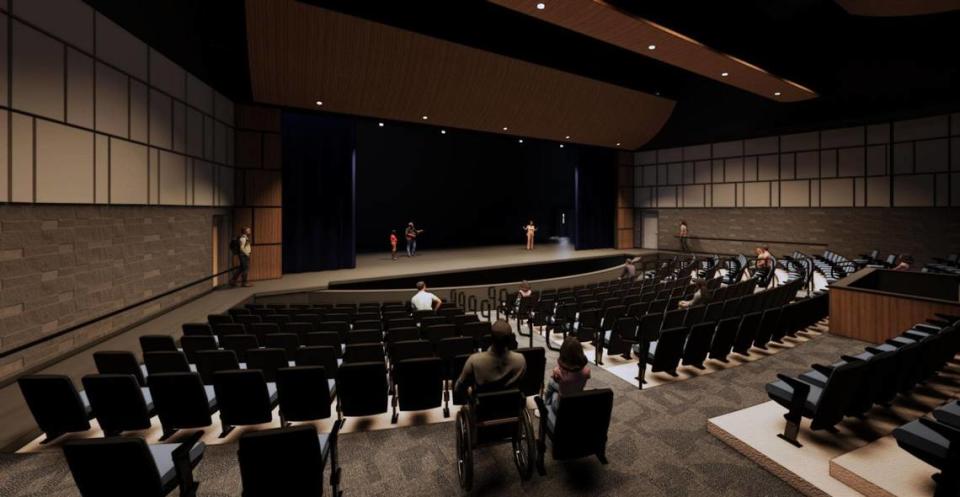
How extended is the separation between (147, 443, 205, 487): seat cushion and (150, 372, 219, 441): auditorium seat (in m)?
0.67

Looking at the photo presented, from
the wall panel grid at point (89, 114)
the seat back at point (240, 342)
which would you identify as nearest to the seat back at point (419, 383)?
the seat back at point (240, 342)

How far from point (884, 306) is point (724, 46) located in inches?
230

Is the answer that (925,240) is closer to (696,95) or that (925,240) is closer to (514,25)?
(696,95)

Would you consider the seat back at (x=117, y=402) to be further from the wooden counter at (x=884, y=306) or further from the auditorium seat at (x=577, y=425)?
the wooden counter at (x=884, y=306)

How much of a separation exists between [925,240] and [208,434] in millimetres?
18785

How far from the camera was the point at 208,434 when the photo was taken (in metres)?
3.65

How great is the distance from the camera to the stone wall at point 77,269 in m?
5.16

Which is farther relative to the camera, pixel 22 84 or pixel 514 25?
pixel 514 25

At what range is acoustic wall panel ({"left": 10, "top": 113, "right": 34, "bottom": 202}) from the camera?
5.03m

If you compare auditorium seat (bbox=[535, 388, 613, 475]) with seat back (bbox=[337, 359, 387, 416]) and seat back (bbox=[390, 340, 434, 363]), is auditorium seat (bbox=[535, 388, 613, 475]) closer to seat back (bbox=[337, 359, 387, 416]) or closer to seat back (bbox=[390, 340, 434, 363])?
seat back (bbox=[337, 359, 387, 416])

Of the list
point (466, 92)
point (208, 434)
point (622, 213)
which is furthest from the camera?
point (622, 213)

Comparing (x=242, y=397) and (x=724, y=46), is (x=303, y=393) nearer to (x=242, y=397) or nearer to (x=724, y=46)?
(x=242, y=397)

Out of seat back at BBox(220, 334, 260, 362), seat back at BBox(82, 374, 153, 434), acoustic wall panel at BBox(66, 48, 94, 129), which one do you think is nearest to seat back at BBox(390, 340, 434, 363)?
seat back at BBox(220, 334, 260, 362)

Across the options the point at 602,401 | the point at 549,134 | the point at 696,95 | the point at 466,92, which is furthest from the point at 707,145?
the point at 602,401
